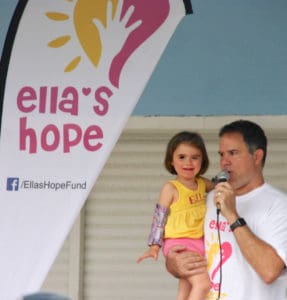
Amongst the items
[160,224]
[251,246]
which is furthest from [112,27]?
[251,246]

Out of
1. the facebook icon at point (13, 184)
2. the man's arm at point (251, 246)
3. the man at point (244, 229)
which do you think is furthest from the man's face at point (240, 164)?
the facebook icon at point (13, 184)

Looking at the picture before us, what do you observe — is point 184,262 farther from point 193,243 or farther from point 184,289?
point 184,289

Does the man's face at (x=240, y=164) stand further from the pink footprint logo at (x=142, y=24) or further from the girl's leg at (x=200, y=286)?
the pink footprint logo at (x=142, y=24)

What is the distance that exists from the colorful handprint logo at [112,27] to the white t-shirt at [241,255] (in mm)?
959

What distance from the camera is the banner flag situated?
5488 mm

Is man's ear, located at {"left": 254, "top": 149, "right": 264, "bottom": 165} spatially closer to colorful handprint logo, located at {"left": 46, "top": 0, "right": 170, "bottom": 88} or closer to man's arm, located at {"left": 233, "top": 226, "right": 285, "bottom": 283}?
man's arm, located at {"left": 233, "top": 226, "right": 285, "bottom": 283}

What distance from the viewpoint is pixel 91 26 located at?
5773 millimetres

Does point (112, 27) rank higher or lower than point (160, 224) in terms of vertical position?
higher

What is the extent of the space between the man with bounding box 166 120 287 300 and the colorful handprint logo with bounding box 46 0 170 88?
71 cm

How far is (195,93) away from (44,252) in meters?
2.12

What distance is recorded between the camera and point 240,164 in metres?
5.27

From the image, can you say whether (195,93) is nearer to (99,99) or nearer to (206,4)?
(206,4)

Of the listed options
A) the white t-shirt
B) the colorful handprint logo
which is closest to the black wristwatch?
the white t-shirt

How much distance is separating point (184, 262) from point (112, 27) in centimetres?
134
